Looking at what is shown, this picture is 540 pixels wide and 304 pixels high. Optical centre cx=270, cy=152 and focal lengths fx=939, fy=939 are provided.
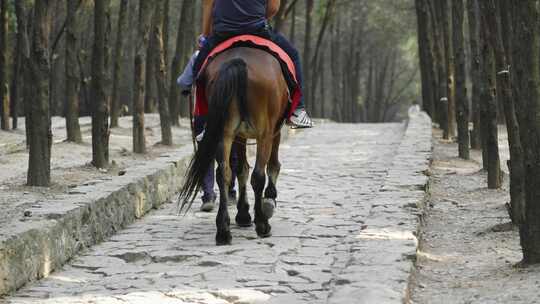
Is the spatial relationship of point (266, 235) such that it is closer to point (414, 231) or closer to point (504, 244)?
point (414, 231)

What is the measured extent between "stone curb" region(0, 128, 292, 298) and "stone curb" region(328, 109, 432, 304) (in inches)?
86.4

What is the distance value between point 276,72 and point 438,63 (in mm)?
14584

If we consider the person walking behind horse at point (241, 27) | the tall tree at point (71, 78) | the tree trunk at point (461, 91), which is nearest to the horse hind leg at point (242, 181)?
the person walking behind horse at point (241, 27)

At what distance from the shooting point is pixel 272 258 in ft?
24.8

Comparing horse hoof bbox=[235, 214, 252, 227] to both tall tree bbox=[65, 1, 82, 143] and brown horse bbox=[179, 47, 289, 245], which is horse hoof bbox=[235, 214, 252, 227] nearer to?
brown horse bbox=[179, 47, 289, 245]

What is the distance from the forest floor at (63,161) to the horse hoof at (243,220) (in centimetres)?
165

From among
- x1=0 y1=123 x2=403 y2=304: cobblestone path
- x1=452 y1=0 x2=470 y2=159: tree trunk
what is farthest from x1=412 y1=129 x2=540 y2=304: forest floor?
x1=452 y1=0 x2=470 y2=159: tree trunk

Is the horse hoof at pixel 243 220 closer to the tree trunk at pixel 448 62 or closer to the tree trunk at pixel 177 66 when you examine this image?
the tree trunk at pixel 448 62

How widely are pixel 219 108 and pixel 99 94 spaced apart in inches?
226

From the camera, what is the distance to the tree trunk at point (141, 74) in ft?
50.1

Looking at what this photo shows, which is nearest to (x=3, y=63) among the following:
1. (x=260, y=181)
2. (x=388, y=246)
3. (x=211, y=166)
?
(x=211, y=166)

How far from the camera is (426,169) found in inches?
465

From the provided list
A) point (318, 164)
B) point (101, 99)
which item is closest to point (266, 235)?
point (101, 99)

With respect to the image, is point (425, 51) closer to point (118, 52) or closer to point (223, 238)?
point (118, 52)
